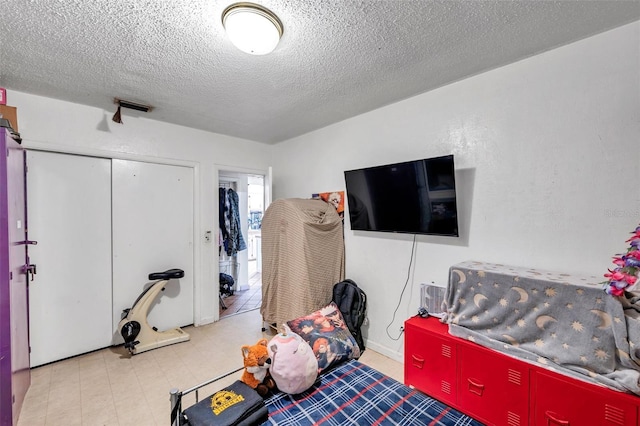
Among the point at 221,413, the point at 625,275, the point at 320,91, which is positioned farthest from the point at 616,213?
the point at 221,413

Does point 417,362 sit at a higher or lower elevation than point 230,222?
lower

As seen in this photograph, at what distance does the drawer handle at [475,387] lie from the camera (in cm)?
168

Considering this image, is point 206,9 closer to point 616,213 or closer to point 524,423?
point 616,213

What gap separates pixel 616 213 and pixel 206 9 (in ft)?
8.49

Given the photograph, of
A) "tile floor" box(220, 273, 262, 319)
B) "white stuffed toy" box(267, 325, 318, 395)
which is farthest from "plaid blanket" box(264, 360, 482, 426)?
"tile floor" box(220, 273, 262, 319)

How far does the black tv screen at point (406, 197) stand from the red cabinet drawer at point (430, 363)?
2.57 ft

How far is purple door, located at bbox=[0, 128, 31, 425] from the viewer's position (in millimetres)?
1617

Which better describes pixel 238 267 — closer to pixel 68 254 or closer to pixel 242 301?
pixel 242 301

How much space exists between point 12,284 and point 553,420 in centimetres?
330

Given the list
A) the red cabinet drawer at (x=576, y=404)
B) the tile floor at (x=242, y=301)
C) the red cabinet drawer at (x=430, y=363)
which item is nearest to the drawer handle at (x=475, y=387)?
the red cabinet drawer at (x=430, y=363)

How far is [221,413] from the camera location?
1.36 m

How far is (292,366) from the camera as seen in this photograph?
158 cm

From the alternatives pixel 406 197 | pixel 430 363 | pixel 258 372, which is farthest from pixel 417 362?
→ pixel 406 197

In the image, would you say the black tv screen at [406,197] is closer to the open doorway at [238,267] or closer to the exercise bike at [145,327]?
the open doorway at [238,267]
